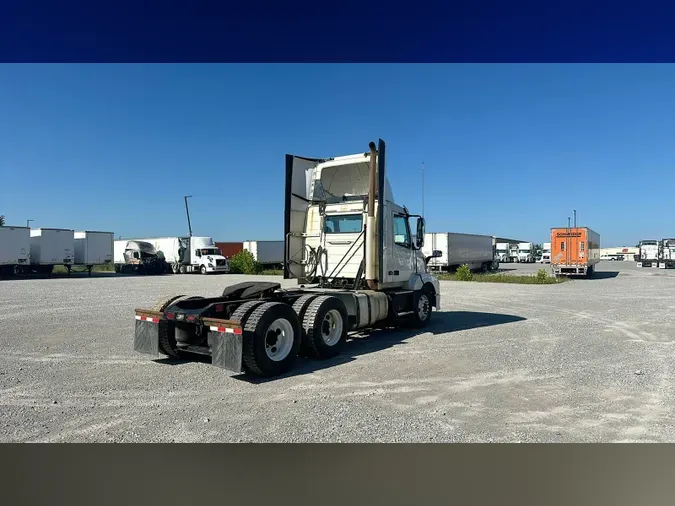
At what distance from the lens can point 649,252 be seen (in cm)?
5134

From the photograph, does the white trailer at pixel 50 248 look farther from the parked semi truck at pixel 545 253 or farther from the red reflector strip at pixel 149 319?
the parked semi truck at pixel 545 253

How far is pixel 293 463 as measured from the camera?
4402 millimetres

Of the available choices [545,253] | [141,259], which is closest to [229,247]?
[141,259]

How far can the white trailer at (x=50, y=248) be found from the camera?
35781 mm

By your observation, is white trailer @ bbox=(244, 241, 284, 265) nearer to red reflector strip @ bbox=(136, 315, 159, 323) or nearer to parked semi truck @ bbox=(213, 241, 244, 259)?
parked semi truck @ bbox=(213, 241, 244, 259)

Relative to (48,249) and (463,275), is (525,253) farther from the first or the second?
(48,249)

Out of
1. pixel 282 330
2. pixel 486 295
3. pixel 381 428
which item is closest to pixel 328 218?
pixel 282 330

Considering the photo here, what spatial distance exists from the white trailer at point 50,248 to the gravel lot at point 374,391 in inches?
1104

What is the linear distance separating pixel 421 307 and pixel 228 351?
572 cm

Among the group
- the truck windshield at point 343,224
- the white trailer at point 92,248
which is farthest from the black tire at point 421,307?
the white trailer at point 92,248

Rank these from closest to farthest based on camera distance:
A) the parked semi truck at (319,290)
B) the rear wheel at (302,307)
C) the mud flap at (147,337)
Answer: the parked semi truck at (319,290) < the mud flap at (147,337) < the rear wheel at (302,307)

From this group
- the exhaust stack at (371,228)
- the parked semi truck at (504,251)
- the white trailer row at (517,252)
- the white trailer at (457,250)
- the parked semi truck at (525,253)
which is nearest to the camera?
the exhaust stack at (371,228)

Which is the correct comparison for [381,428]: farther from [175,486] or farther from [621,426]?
[621,426]

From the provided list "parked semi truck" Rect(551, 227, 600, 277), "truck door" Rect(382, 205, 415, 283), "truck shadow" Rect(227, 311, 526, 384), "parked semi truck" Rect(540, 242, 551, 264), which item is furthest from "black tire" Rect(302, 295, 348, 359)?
"parked semi truck" Rect(540, 242, 551, 264)
